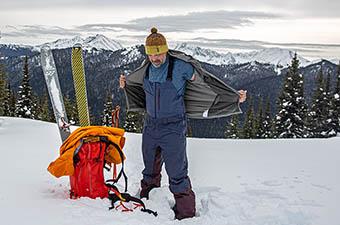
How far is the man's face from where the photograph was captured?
180 inches

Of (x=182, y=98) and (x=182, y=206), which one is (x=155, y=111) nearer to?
(x=182, y=98)

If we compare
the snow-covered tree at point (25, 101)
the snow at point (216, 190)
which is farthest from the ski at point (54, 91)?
the snow-covered tree at point (25, 101)

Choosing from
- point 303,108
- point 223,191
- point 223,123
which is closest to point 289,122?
point 303,108

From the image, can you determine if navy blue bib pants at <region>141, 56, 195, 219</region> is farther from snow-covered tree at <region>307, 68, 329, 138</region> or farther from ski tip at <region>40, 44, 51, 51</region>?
snow-covered tree at <region>307, 68, 329, 138</region>

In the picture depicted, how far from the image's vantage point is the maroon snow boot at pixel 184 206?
14.7 feet

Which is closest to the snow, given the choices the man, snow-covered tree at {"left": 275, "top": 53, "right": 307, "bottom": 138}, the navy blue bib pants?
the navy blue bib pants

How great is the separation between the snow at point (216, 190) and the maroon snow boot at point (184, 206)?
89 mm

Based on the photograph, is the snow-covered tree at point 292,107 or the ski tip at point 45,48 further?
the snow-covered tree at point 292,107

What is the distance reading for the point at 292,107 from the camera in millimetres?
30500

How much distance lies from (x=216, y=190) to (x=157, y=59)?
2.13 m

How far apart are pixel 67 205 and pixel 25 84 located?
32476mm

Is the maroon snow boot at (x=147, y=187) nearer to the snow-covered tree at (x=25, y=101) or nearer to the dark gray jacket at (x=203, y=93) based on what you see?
the dark gray jacket at (x=203, y=93)

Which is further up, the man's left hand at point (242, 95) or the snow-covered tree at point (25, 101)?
the man's left hand at point (242, 95)

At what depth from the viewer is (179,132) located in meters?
4.58
